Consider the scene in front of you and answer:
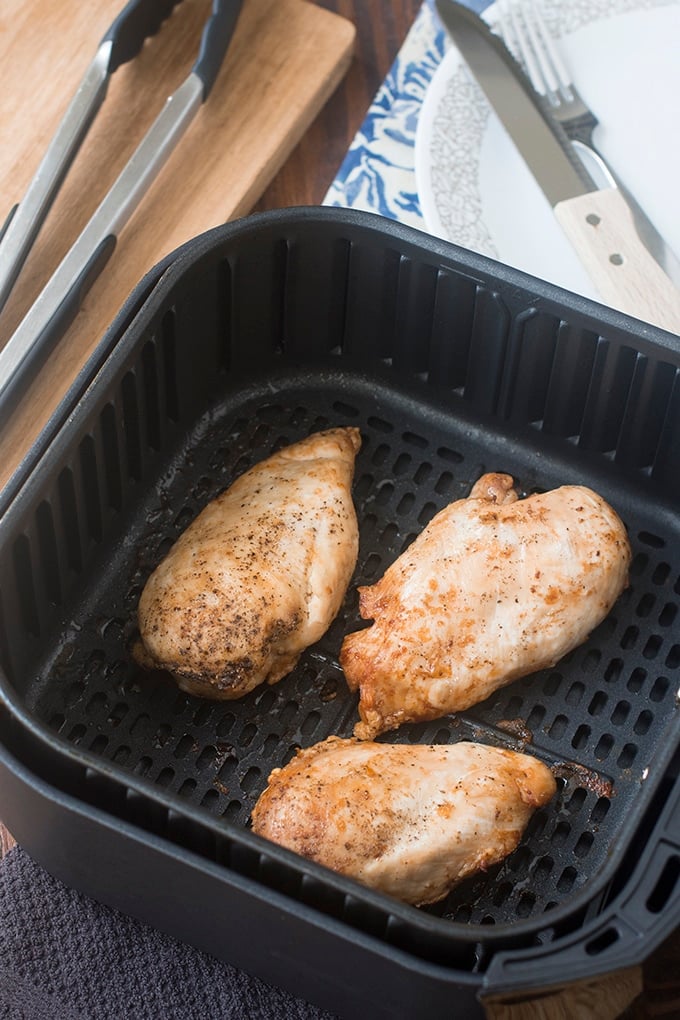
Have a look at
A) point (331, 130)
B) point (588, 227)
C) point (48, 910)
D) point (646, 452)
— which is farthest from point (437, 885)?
point (331, 130)

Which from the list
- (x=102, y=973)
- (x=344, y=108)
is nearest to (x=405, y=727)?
(x=102, y=973)

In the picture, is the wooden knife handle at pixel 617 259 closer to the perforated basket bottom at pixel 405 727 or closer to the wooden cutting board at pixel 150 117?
the perforated basket bottom at pixel 405 727

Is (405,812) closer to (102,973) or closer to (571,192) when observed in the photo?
(102,973)

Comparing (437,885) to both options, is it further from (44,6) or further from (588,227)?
(44,6)

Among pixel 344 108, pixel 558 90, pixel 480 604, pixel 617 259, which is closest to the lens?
pixel 480 604

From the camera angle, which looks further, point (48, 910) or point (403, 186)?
point (403, 186)
